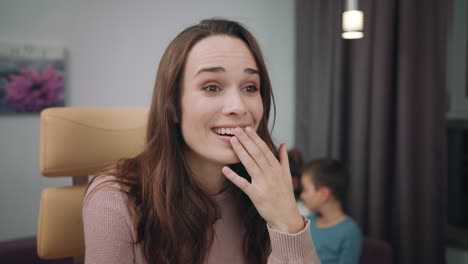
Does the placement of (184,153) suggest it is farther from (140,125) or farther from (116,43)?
(116,43)

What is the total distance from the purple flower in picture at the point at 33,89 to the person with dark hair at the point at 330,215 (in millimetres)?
1524

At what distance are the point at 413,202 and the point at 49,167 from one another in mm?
1869

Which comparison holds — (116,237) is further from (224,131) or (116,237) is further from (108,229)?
(224,131)

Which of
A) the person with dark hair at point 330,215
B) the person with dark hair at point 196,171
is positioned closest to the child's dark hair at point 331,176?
the person with dark hair at point 330,215

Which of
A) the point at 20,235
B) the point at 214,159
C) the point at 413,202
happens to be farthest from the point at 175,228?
the point at 20,235

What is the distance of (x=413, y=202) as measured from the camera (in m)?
2.22

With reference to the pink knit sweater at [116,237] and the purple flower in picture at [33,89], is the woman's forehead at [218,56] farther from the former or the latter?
the purple flower in picture at [33,89]

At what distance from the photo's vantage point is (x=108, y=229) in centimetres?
95

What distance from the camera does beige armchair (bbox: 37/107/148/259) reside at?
3.69 feet

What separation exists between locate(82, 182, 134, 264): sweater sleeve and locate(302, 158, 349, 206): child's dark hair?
Result: 4.19 feet

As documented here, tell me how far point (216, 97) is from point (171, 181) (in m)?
0.24

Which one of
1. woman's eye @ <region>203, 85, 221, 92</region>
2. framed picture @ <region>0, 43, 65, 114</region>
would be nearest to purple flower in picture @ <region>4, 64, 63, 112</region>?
framed picture @ <region>0, 43, 65, 114</region>

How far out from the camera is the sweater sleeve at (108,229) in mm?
944

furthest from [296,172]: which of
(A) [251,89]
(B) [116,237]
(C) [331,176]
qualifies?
(B) [116,237]
